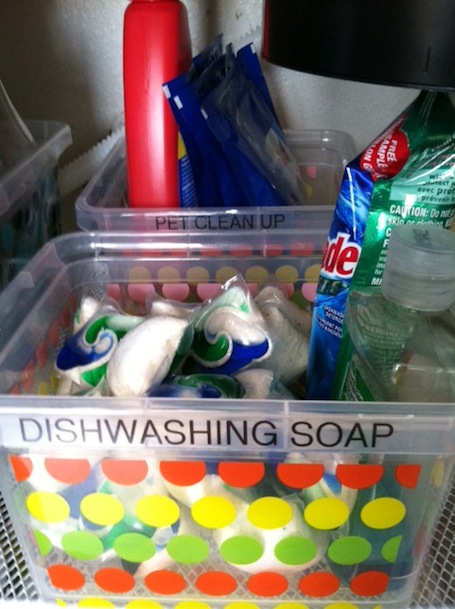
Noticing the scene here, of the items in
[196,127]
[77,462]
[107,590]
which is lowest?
[107,590]

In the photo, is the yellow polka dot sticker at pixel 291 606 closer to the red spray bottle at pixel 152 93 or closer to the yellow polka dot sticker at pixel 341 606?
the yellow polka dot sticker at pixel 341 606

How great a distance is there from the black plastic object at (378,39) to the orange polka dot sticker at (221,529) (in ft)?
0.72

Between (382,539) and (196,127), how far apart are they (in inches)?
15.8

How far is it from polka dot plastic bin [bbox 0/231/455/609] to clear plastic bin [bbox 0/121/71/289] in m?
0.18

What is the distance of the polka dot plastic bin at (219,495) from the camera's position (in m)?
0.35

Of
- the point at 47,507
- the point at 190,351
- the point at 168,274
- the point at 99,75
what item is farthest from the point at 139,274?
the point at 99,75

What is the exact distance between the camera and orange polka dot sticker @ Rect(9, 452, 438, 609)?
1.22 feet

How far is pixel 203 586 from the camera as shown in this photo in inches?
16.2

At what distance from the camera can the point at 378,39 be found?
325 millimetres

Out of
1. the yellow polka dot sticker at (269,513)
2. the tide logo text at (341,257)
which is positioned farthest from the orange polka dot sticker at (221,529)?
the tide logo text at (341,257)

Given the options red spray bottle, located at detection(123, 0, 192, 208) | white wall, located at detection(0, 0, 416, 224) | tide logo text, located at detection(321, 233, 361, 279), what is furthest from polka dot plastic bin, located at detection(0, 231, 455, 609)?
white wall, located at detection(0, 0, 416, 224)

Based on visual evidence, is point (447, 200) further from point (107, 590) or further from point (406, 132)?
point (107, 590)

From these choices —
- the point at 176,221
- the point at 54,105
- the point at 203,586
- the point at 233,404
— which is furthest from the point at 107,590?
the point at 54,105

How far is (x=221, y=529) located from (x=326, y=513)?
66mm
